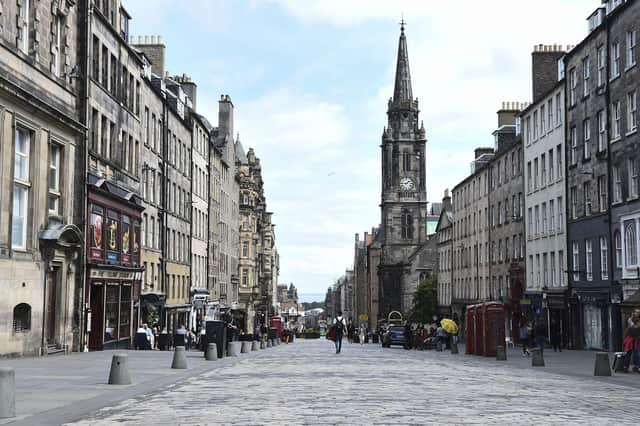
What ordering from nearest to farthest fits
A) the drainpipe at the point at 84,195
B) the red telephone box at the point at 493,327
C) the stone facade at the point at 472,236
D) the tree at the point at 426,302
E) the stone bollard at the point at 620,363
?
the stone bollard at the point at 620,363 → the drainpipe at the point at 84,195 → the red telephone box at the point at 493,327 → the stone facade at the point at 472,236 → the tree at the point at 426,302

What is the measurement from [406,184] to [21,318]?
107m

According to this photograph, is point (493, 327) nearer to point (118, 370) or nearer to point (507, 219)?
point (118, 370)

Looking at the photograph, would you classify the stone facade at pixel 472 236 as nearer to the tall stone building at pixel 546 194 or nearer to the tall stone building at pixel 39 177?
the tall stone building at pixel 546 194

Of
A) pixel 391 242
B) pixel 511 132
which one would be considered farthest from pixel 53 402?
pixel 391 242

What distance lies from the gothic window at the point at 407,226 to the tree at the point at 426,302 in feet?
83.5

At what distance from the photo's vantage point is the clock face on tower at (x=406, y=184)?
13200cm

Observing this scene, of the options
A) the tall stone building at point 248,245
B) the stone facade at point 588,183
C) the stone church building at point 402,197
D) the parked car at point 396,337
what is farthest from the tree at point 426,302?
the stone facade at point 588,183

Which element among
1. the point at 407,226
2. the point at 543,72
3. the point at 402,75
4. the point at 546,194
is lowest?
the point at 546,194

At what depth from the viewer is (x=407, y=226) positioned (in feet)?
433

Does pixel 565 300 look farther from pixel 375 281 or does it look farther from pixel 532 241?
pixel 375 281

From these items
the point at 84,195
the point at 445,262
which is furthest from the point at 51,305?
the point at 445,262

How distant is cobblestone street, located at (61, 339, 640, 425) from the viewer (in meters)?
12.8

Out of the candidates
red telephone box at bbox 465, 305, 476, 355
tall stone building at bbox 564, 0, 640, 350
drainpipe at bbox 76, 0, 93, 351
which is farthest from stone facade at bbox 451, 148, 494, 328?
drainpipe at bbox 76, 0, 93, 351

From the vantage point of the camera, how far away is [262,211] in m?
122
